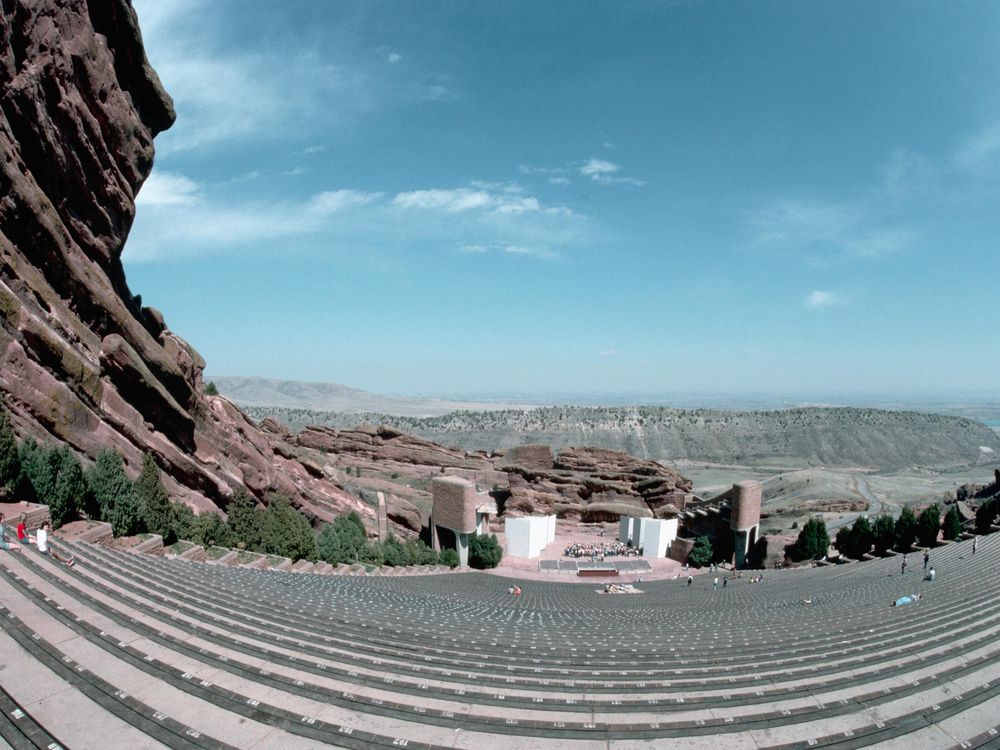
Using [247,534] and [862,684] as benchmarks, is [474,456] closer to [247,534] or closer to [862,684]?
[247,534]

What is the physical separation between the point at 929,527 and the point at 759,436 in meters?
115

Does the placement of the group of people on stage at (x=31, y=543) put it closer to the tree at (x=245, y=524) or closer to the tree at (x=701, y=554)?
the tree at (x=245, y=524)

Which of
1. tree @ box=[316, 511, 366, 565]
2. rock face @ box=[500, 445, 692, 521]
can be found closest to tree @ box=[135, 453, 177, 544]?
tree @ box=[316, 511, 366, 565]

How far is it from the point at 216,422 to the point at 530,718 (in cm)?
2911

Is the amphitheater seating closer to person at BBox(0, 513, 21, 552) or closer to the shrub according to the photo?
person at BBox(0, 513, 21, 552)

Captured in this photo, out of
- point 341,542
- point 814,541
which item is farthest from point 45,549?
point 814,541

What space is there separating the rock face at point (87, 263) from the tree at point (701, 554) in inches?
1276

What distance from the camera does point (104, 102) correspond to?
26.1 m

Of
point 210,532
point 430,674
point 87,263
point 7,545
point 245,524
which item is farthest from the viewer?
point 87,263

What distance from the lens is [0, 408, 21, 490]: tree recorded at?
17.5 m

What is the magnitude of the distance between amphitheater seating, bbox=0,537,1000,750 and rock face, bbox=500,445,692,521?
1462 inches

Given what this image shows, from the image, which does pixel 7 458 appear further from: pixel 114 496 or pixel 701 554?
pixel 701 554

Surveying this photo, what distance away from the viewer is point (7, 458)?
17.6 metres

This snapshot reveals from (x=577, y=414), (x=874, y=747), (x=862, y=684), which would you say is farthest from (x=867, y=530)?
(x=577, y=414)
